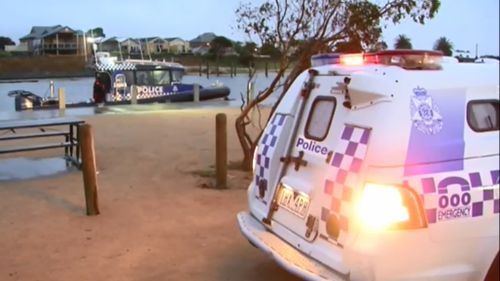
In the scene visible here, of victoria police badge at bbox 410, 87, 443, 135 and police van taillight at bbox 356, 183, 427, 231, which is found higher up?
victoria police badge at bbox 410, 87, 443, 135

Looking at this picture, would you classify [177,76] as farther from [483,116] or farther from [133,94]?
[483,116]

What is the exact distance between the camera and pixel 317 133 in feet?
13.1

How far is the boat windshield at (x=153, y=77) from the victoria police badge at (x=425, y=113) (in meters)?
23.3

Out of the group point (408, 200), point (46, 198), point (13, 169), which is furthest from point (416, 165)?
point (13, 169)

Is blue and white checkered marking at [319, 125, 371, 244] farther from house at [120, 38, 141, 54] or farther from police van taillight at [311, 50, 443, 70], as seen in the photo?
house at [120, 38, 141, 54]

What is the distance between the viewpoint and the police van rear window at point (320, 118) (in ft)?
12.9

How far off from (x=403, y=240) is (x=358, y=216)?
27 cm

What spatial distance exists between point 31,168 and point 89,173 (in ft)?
11.6

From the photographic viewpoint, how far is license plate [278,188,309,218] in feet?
12.9

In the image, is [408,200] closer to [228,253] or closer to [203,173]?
[228,253]

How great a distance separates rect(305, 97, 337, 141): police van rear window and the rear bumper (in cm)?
73

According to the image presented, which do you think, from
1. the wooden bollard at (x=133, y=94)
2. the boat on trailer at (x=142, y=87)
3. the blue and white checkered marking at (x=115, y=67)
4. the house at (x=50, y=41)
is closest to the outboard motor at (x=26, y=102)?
the boat on trailer at (x=142, y=87)

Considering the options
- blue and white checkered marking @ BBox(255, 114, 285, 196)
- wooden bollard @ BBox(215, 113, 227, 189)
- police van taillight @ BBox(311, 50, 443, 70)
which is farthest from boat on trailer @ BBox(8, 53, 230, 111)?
police van taillight @ BBox(311, 50, 443, 70)

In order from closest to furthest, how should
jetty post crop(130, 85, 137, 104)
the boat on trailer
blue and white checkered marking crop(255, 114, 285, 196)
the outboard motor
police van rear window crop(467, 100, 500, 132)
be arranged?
police van rear window crop(467, 100, 500, 132), blue and white checkered marking crop(255, 114, 285, 196), the outboard motor, jetty post crop(130, 85, 137, 104), the boat on trailer
